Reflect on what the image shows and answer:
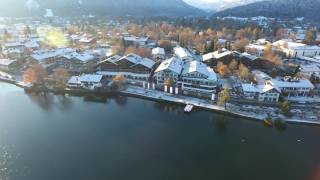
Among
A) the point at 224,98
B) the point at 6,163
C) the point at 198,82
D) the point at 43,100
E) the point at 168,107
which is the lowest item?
the point at 6,163

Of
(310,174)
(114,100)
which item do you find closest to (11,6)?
(114,100)

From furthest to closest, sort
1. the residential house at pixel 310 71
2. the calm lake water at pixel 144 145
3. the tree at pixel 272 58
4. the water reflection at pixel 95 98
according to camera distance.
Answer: the tree at pixel 272 58
the residential house at pixel 310 71
the water reflection at pixel 95 98
the calm lake water at pixel 144 145

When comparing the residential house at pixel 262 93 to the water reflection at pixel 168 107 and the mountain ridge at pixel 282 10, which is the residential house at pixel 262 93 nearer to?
the water reflection at pixel 168 107

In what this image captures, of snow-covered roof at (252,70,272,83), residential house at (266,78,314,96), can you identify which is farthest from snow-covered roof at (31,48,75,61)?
residential house at (266,78,314,96)

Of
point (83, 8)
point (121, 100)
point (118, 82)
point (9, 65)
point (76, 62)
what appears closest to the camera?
point (121, 100)

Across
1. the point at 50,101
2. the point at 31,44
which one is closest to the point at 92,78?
the point at 50,101

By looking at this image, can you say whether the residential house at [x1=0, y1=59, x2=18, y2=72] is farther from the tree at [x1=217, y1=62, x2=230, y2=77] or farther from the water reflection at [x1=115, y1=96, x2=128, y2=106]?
the tree at [x1=217, y1=62, x2=230, y2=77]

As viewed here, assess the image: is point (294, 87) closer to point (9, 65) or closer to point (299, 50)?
point (299, 50)

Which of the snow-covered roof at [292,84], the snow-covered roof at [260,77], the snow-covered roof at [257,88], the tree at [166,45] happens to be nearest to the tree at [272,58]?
the snow-covered roof at [260,77]
